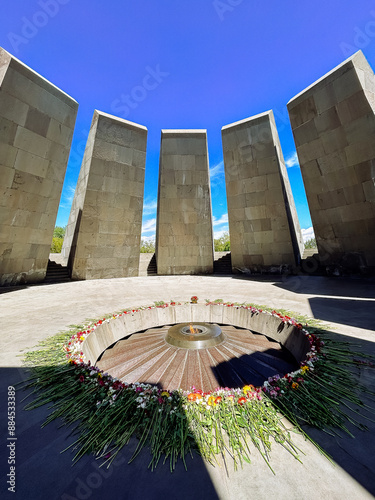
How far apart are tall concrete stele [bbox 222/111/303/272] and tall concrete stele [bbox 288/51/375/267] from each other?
1.99 meters

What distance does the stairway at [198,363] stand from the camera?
3199mm

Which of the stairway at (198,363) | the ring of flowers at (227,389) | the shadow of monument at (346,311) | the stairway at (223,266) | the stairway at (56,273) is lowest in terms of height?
the stairway at (198,363)

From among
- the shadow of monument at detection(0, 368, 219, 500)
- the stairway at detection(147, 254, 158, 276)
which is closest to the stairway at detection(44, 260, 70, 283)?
the stairway at detection(147, 254, 158, 276)

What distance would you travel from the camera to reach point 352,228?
33.6 ft

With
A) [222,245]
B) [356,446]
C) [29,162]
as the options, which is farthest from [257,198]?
[222,245]

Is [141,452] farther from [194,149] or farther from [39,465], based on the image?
[194,149]

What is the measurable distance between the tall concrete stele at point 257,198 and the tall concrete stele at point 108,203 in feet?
21.2

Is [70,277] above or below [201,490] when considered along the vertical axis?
above

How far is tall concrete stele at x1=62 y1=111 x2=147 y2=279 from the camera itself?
12836 millimetres

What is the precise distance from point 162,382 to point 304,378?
1.96 metres

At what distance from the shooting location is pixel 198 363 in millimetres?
3615

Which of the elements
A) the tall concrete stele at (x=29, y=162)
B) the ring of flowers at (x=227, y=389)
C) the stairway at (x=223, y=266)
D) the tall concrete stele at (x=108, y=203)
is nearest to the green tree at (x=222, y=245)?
the stairway at (x=223, y=266)

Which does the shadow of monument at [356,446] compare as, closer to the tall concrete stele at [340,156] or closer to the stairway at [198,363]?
the stairway at [198,363]

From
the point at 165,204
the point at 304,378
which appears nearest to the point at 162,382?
the point at 304,378
